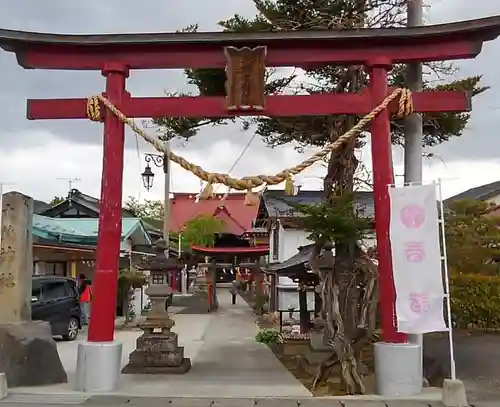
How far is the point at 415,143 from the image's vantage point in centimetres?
1142

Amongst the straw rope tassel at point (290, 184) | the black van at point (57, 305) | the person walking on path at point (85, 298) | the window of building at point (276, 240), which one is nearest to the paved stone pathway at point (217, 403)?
the straw rope tassel at point (290, 184)

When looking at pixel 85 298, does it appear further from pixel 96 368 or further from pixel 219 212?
pixel 219 212

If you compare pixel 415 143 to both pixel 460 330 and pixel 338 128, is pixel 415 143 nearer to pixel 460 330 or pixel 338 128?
pixel 338 128

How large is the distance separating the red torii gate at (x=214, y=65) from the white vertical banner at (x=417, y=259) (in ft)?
1.75

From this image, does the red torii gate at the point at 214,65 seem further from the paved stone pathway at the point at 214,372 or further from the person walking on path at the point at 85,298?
the person walking on path at the point at 85,298

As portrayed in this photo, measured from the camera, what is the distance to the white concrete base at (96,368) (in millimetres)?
9781

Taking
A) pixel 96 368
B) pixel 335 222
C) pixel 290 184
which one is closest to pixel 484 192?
pixel 335 222

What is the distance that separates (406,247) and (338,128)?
5.92 m

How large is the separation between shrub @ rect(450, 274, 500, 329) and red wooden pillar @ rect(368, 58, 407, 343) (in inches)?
461

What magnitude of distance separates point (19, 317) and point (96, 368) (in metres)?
1.91

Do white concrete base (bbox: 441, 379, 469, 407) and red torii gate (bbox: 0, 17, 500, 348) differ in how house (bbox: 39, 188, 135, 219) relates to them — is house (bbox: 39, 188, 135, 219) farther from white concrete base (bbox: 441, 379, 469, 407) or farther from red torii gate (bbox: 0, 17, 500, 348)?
white concrete base (bbox: 441, 379, 469, 407)

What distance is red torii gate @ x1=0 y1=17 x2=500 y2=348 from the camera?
10.2 metres

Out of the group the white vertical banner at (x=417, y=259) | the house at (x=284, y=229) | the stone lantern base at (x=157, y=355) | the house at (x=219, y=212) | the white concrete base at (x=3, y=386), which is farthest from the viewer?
the house at (x=219, y=212)

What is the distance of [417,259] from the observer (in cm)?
944
